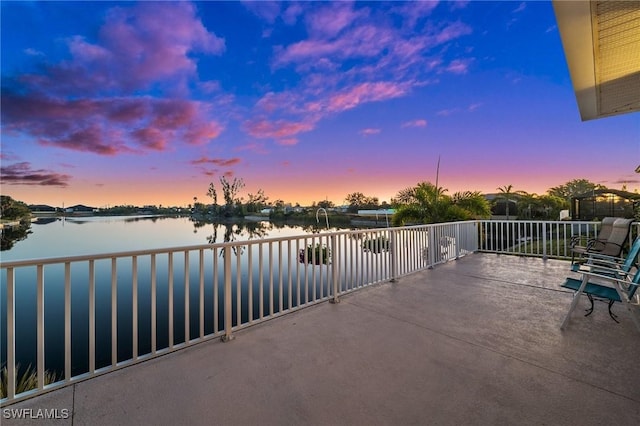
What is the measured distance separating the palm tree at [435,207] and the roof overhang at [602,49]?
238 inches

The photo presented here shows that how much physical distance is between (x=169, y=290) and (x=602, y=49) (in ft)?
14.7

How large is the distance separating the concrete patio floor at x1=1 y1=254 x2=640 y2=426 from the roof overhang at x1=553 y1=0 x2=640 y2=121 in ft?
8.57

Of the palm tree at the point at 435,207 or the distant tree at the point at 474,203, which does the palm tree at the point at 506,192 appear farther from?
the palm tree at the point at 435,207

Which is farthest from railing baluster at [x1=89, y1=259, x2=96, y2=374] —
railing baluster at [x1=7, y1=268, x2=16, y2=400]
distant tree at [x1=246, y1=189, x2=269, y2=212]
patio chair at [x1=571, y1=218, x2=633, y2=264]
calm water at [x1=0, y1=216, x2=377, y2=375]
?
distant tree at [x1=246, y1=189, x2=269, y2=212]

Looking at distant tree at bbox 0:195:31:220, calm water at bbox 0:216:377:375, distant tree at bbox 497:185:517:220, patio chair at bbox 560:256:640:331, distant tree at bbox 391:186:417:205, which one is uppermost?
distant tree at bbox 497:185:517:220

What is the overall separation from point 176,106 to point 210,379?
9.34m

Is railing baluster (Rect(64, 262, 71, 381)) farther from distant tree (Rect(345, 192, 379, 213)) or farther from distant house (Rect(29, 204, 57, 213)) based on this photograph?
distant tree (Rect(345, 192, 379, 213))

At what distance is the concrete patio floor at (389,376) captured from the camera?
4.95 feet

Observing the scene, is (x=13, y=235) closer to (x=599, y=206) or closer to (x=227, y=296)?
(x=227, y=296)

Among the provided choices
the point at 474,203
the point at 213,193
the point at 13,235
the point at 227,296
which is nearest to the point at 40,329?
the point at 227,296

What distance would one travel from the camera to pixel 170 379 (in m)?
1.87

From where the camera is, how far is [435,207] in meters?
9.70

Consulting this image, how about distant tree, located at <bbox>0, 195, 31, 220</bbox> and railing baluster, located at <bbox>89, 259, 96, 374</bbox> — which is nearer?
railing baluster, located at <bbox>89, 259, 96, 374</bbox>

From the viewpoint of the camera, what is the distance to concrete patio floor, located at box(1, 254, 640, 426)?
1.51m
